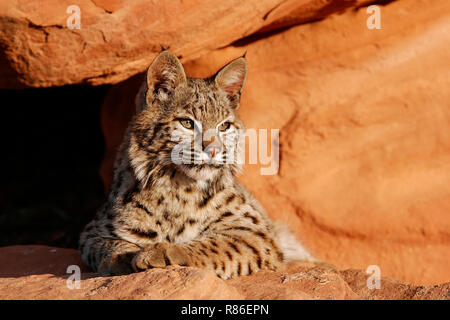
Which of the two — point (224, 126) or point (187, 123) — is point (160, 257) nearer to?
point (187, 123)

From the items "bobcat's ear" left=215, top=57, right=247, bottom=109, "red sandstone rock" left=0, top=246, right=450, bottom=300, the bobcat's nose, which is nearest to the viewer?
"red sandstone rock" left=0, top=246, right=450, bottom=300

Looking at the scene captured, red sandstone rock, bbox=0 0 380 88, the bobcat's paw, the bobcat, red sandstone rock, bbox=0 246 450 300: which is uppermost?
red sandstone rock, bbox=0 0 380 88

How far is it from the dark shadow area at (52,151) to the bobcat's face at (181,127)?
3.91 m

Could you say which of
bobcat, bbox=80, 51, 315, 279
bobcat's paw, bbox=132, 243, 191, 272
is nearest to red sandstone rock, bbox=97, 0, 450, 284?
bobcat, bbox=80, 51, 315, 279

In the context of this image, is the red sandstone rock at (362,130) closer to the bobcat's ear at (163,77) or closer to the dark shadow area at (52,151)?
the bobcat's ear at (163,77)

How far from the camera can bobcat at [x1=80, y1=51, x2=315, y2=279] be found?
3828 millimetres

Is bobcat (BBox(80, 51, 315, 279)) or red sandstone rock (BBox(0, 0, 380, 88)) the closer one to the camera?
bobcat (BBox(80, 51, 315, 279))

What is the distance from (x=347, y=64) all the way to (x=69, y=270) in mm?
3441

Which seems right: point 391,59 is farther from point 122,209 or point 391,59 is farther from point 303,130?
point 122,209

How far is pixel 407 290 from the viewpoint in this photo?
3.46 meters

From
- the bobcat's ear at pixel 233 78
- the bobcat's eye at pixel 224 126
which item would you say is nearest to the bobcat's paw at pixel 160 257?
the bobcat's eye at pixel 224 126

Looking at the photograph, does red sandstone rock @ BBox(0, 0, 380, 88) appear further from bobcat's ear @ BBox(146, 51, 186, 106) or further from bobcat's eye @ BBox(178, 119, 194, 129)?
bobcat's eye @ BBox(178, 119, 194, 129)

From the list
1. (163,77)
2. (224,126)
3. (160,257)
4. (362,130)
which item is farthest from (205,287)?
(362,130)

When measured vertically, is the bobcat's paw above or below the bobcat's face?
below
